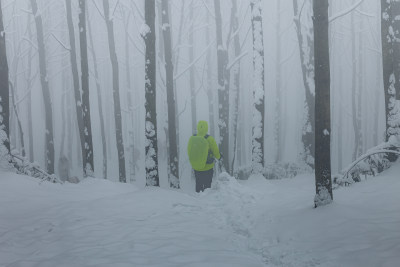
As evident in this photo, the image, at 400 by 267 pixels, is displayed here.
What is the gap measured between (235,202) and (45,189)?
446cm

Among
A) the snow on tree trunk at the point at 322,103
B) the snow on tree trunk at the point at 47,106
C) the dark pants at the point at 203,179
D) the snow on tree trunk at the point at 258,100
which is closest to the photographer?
the snow on tree trunk at the point at 322,103

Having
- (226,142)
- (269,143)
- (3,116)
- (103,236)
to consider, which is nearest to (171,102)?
(226,142)

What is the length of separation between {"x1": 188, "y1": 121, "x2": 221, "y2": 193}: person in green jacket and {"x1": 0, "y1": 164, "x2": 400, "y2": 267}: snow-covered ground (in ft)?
3.32

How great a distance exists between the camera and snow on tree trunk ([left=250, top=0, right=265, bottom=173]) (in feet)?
39.6

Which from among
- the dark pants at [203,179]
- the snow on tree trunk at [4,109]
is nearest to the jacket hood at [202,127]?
the dark pants at [203,179]

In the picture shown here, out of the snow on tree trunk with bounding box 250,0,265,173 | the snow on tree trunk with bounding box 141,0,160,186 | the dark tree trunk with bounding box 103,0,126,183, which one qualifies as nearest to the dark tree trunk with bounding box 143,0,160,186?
the snow on tree trunk with bounding box 141,0,160,186

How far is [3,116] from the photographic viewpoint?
10.8 meters

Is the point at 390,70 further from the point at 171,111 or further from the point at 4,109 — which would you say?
the point at 4,109

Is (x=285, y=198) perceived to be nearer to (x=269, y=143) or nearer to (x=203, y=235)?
(x=203, y=235)

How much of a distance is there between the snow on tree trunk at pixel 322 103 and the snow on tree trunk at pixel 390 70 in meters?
3.01

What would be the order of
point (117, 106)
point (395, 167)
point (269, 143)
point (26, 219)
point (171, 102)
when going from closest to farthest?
point (26, 219) → point (395, 167) → point (171, 102) → point (117, 106) → point (269, 143)

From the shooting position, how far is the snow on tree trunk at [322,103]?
649 centimetres

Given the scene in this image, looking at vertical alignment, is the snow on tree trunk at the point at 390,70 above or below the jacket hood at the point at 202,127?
above

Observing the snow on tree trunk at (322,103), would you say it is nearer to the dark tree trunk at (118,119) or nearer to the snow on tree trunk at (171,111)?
the snow on tree trunk at (171,111)
